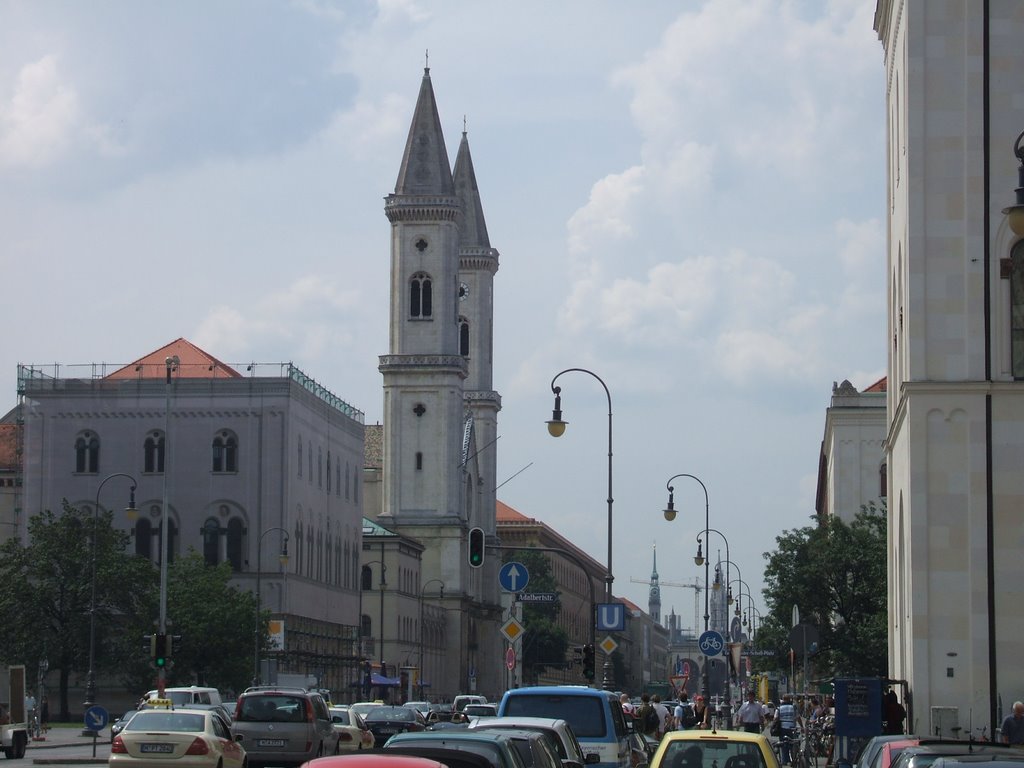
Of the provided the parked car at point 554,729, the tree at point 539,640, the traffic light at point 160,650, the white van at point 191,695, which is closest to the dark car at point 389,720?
the white van at point 191,695

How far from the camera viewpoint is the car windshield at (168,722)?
2639 cm

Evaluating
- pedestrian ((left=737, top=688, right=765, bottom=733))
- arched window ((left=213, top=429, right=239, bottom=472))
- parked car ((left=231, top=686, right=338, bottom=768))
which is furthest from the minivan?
arched window ((left=213, top=429, right=239, bottom=472))

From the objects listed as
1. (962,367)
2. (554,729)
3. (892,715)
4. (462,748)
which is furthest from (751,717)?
(462,748)

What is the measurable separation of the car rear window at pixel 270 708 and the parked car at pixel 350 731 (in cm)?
540

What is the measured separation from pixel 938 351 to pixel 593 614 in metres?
13.4

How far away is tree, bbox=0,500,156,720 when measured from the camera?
74188mm

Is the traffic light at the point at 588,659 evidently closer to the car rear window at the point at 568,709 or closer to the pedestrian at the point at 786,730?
the pedestrian at the point at 786,730

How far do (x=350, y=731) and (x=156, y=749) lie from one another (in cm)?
1159

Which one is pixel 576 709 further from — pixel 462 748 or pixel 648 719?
pixel 648 719

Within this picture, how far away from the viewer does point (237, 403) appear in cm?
9044

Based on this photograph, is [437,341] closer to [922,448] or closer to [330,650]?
[330,650]

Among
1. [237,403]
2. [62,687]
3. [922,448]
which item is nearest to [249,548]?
[237,403]

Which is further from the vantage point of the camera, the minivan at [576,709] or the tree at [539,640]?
the tree at [539,640]

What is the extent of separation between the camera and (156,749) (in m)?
26.1
